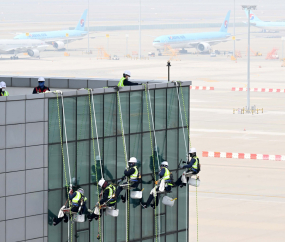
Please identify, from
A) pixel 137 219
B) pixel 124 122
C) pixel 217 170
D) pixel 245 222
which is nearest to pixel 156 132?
pixel 124 122

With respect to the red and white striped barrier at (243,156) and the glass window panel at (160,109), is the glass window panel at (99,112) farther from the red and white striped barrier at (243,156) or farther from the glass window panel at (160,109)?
the red and white striped barrier at (243,156)

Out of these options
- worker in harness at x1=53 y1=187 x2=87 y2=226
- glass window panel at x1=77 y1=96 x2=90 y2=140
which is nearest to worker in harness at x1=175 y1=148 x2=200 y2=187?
glass window panel at x1=77 y1=96 x2=90 y2=140

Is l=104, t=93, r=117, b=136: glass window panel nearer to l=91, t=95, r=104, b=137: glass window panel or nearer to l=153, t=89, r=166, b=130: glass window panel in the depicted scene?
l=91, t=95, r=104, b=137: glass window panel

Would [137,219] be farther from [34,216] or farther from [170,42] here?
[170,42]

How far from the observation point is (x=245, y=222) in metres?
38.8

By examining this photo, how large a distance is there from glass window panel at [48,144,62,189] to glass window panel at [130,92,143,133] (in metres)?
3.91

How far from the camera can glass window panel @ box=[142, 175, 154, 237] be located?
95.2 feet

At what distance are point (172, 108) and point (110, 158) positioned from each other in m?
3.90

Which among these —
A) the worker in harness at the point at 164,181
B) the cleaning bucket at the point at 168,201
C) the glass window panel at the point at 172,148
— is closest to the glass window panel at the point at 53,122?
the worker in harness at the point at 164,181

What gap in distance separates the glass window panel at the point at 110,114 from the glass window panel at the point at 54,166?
2532 mm

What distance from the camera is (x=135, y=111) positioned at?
1103 inches

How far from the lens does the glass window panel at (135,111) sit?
27953mm

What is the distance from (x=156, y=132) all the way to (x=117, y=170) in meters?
2.52

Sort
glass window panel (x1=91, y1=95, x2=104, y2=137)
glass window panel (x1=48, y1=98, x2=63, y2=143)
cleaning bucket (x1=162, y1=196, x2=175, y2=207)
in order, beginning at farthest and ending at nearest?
cleaning bucket (x1=162, y1=196, x2=175, y2=207), glass window panel (x1=91, y1=95, x2=104, y2=137), glass window panel (x1=48, y1=98, x2=63, y2=143)
